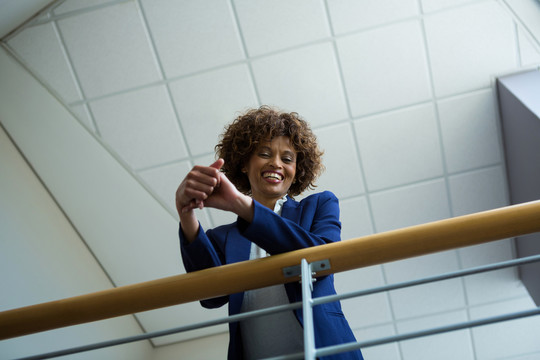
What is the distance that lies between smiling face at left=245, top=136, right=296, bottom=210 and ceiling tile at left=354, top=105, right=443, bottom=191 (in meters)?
1.58

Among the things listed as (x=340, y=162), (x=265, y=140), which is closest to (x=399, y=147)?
(x=340, y=162)

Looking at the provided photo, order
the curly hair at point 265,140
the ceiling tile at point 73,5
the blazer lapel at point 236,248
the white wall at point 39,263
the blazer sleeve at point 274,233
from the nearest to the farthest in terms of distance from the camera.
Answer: the blazer sleeve at point 274,233 → the blazer lapel at point 236,248 → the curly hair at point 265,140 → the white wall at point 39,263 → the ceiling tile at point 73,5

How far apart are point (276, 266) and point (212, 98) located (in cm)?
222

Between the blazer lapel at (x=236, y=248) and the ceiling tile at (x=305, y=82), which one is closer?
the blazer lapel at (x=236, y=248)

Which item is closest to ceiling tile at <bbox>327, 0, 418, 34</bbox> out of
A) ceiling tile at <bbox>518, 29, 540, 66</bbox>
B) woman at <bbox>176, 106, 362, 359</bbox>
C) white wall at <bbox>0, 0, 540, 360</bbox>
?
white wall at <bbox>0, 0, 540, 360</bbox>

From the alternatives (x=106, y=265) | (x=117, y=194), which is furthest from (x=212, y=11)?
(x=106, y=265)

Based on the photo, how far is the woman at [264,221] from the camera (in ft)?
3.64

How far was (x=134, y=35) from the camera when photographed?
302 centimetres

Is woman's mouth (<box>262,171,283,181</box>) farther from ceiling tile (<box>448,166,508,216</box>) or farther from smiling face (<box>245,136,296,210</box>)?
ceiling tile (<box>448,166,508,216</box>)

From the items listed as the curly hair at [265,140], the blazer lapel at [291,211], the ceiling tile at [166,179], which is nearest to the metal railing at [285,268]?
the blazer lapel at [291,211]

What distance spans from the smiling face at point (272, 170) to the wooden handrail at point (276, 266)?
55 centimetres

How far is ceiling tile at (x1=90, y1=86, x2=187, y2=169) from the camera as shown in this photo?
3090mm

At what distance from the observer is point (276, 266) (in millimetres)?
1031

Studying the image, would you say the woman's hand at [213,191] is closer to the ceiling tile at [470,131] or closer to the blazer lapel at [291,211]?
the blazer lapel at [291,211]
